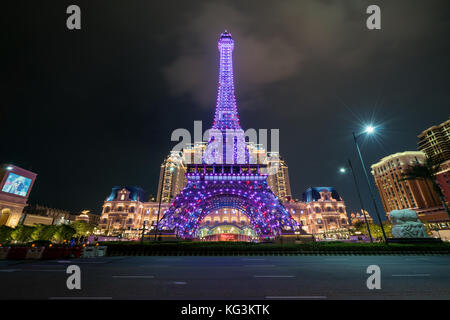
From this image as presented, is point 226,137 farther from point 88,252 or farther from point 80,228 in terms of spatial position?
point 80,228

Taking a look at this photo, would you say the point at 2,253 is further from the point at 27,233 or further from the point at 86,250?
the point at 27,233

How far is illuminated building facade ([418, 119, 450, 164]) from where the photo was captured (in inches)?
4270

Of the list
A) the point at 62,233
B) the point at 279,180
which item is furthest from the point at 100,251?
the point at 279,180

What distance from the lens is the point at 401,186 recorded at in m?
96.8

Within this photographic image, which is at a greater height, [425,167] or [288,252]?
[425,167]

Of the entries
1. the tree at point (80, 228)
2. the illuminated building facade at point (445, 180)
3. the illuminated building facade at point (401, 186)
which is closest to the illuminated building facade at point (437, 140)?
the illuminated building facade at point (401, 186)

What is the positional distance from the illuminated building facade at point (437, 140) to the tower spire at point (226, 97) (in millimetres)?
123176

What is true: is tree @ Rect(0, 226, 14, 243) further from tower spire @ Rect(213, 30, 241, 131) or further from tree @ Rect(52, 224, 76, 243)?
tower spire @ Rect(213, 30, 241, 131)

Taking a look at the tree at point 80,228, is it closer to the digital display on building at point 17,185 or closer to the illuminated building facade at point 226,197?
the illuminated building facade at point 226,197

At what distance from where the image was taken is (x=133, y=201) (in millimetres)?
79875

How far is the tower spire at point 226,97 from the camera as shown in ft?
159

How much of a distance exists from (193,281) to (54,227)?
133 feet
